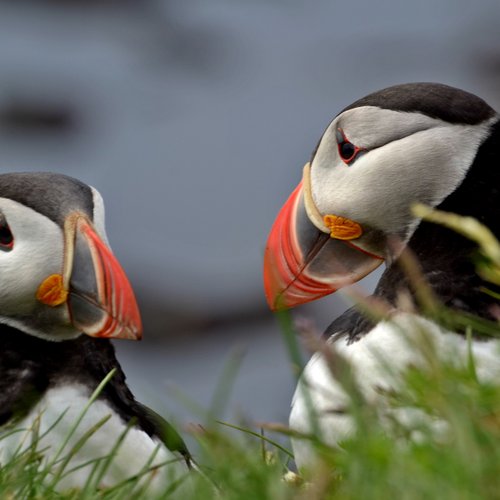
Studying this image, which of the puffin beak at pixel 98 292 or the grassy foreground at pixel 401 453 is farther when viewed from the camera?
the puffin beak at pixel 98 292

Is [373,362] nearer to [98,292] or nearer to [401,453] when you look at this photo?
[98,292]

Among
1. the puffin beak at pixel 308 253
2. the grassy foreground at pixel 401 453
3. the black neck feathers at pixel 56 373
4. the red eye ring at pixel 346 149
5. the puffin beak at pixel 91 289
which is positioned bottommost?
the black neck feathers at pixel 56 373

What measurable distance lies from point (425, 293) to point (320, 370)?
44.3 inches

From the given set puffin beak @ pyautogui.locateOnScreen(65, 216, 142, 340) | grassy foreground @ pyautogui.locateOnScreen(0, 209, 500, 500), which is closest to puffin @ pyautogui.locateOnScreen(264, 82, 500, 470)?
puffin beak @ pyautogui.locateOnScreen(65, 216, 142, 340)

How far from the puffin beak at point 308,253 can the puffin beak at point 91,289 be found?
42 cm

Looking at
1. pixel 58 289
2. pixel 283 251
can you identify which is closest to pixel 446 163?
pixel 283 251

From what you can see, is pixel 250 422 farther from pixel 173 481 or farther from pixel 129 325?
pixel 129 325

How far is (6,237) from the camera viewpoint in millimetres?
3783

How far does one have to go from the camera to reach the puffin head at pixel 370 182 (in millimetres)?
3625

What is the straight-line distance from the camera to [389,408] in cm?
254

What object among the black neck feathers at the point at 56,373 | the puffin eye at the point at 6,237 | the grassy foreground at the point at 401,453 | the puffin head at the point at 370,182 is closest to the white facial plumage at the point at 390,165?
the puffin head at the point at 370,182

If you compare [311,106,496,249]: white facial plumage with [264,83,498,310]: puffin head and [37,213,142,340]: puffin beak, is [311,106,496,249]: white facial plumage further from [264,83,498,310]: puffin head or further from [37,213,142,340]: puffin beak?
[37,213,142,340]: puffin beak

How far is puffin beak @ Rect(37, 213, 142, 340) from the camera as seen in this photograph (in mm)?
3611

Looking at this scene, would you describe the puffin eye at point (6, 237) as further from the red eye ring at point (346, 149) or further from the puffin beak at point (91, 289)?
the red eye ring at point (346, 149)
